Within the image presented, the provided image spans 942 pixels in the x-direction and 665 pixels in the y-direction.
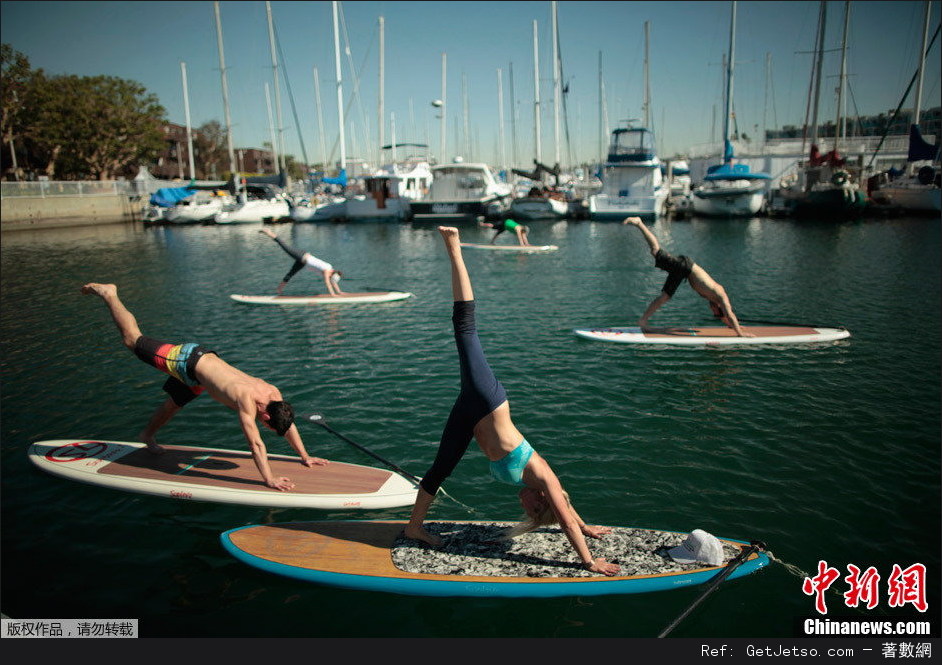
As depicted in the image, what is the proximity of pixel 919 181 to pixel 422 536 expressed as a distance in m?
48.6

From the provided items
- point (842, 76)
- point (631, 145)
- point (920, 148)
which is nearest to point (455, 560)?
point (631, 145)

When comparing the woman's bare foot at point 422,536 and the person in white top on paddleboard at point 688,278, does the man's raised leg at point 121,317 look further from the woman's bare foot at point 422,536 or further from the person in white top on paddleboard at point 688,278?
the person in white top on paddleboard at point 688,278

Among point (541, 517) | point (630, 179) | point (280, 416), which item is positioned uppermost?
point (630, 179)

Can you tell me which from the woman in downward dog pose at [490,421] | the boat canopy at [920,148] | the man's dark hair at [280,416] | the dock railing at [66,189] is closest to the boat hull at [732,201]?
the boat canopy at [920,148]

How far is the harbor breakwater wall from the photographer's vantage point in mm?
43312

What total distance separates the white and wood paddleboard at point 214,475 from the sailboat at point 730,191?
144 feet

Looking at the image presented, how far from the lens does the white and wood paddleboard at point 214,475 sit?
6.34 meters

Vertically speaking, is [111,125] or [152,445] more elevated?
[111,125]

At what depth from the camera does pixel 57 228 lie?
45.9 m

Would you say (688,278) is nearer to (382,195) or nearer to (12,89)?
(382,195)

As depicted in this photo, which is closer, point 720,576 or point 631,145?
point 720,576

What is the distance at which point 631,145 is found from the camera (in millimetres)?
45812

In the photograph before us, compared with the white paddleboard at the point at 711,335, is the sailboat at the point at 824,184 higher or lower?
higher

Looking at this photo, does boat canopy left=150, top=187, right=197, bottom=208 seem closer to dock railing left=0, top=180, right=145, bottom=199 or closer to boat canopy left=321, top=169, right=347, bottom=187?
dock railing left=0, top=180, right=145, bottom=199
